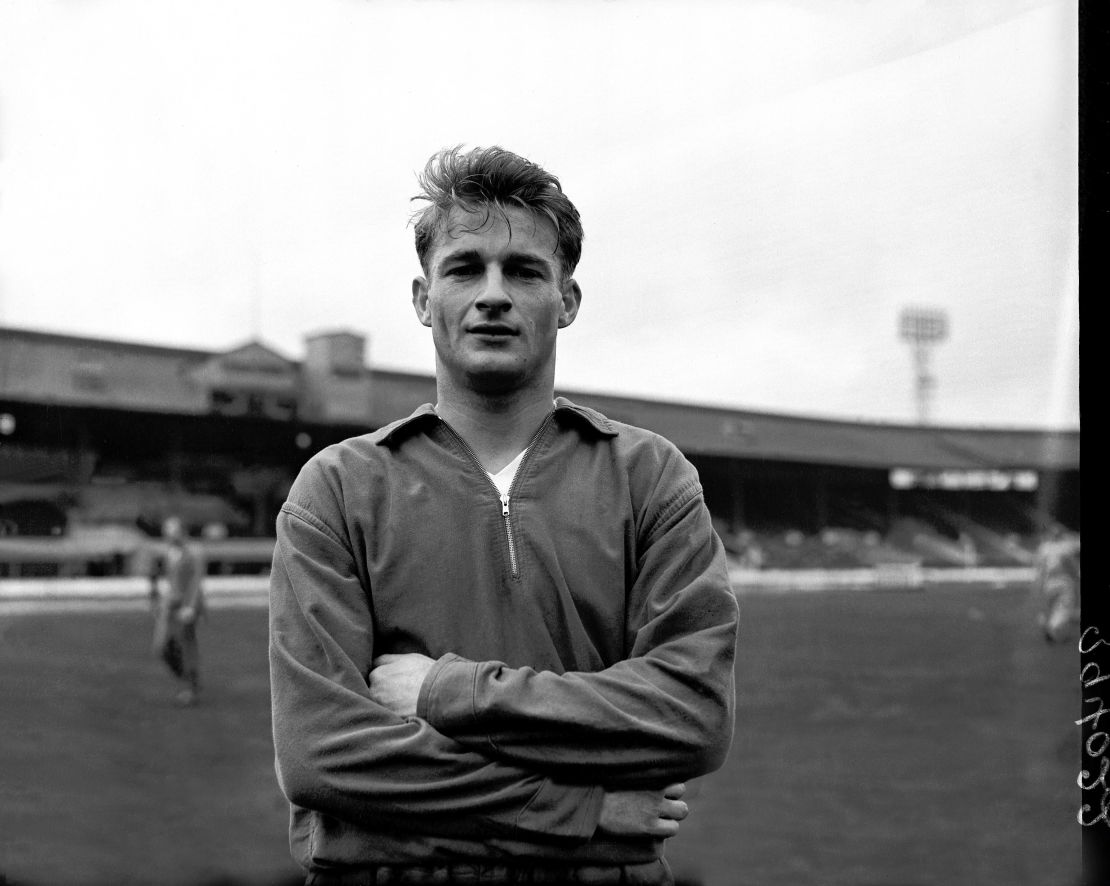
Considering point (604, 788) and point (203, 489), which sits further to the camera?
point (203, 489)

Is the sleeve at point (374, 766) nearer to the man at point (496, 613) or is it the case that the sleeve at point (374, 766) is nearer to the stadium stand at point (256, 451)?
the man at point (496, 613)

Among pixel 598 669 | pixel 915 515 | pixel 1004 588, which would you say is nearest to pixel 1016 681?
pixel 1004 588

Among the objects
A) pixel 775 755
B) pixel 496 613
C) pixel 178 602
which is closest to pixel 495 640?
pixel 496 613

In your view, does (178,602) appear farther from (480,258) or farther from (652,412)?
(480,258)

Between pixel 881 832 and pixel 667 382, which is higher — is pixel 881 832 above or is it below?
below

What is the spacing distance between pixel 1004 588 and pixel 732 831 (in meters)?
0.98

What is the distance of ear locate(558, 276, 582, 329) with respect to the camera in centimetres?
108

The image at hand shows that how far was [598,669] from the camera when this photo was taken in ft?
3.26

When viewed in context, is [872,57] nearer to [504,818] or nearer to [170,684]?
[504,818]

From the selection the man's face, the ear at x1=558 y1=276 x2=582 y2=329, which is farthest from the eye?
the ear at x1=558 y1=276 x2=582 y2=329

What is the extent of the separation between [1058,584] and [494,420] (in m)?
1.85

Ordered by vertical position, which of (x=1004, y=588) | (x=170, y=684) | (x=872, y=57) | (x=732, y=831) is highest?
(x=872, y=57)

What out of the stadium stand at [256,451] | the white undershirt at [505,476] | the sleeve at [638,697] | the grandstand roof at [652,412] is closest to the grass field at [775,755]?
the stadium stand at [256,451]

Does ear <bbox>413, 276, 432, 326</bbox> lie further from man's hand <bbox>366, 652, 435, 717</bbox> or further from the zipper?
man's hand <bbox>366, 652, 435, 717</bbox>
